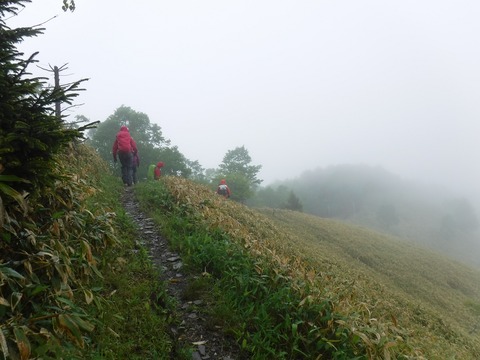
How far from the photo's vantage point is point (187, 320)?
523 centimetres

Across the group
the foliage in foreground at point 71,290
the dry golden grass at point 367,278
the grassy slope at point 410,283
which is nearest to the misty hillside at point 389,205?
the grassy slope at point 410,283

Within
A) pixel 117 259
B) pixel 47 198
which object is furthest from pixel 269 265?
pixel 47 198

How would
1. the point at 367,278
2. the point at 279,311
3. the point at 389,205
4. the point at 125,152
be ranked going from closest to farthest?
the point at 279,311 → the point at 125,152 → the point at 367,278 → the point at 389,205

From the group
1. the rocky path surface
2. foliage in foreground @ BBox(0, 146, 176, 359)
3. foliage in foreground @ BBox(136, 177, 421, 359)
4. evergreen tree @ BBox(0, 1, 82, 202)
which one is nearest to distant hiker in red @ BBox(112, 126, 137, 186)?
the rocky path surface

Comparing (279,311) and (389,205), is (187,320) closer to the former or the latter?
(279,311)

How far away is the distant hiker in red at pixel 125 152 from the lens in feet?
50.6

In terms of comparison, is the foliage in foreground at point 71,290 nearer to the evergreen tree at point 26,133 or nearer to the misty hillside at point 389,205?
the evergreen tree at point 26,133

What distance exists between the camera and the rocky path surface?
4.69 m

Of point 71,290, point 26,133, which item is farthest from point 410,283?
point 26,133

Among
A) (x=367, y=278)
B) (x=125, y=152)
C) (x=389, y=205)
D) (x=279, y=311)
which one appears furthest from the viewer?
(x=389, y=205)

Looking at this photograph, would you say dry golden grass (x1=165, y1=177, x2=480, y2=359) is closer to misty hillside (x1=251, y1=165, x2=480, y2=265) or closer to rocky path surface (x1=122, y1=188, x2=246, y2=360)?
rocky path surface (x1=122, y1=188, x2=246, y2=360)

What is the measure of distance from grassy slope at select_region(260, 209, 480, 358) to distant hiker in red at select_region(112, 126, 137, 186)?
29.7 feet

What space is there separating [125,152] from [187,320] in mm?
11799

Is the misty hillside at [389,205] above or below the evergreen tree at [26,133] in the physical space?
below
